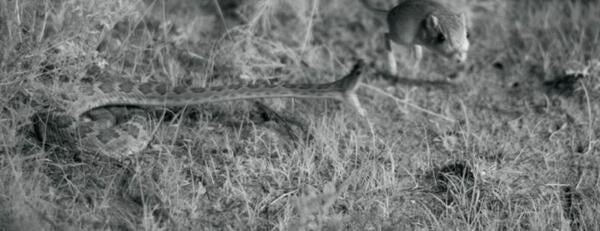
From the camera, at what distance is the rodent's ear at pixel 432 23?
18.4 feet

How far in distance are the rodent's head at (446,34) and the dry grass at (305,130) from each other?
30.1 inches

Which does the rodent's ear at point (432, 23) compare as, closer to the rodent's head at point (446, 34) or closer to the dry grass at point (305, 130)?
the rodent's head at point (446, 34)

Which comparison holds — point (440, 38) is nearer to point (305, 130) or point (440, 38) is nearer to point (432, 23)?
point (432, 23)

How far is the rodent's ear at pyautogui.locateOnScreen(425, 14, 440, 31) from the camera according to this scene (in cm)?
560

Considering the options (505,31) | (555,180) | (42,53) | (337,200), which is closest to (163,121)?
(42,53)

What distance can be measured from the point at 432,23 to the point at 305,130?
1305mm

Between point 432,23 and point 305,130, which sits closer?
point 432,23

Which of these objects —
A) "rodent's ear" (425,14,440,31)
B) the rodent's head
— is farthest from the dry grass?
"rodent's ear" (425,14,440,31)

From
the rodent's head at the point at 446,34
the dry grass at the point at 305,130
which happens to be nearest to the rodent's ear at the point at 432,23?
the rodent's head at the point at 446,34

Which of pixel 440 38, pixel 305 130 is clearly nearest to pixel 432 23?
pixel 440 38

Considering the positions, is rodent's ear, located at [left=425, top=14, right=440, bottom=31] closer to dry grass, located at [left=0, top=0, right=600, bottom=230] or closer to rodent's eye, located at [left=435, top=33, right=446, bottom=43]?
rodent's eye, located at [left=435, top=33, right=446, bottom=43]

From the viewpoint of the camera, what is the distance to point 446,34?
5.59 m

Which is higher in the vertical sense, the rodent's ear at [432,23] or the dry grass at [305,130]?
A: the rodent's ear at [432,23]

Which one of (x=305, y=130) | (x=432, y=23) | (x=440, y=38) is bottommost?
(x=305, y=130)
